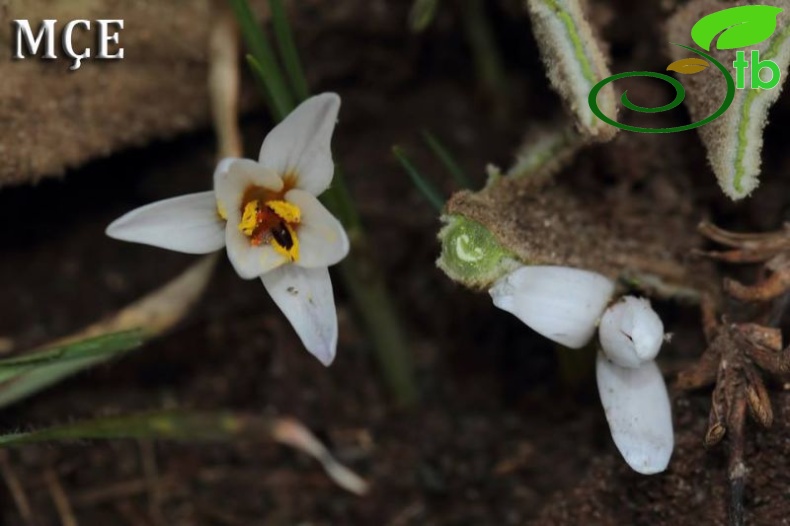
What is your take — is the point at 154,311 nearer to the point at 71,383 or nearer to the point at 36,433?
the point at 71,383

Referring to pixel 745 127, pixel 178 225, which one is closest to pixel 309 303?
pixel 178 225

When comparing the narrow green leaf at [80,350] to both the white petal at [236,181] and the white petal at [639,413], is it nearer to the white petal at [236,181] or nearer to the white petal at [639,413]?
the white petal at [236,181]

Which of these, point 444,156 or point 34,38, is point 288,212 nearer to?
point 444,156

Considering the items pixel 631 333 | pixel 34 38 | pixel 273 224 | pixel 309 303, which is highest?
pixel 34 38

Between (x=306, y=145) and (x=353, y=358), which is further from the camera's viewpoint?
(x=353, y=358)

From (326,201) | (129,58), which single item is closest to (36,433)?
(326,201)
